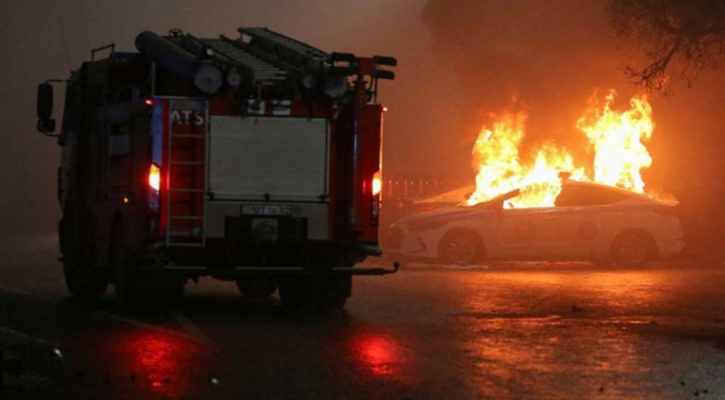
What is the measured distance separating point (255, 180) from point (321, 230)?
0.84 m

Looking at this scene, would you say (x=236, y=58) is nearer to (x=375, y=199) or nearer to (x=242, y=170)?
(x=242, y=170)

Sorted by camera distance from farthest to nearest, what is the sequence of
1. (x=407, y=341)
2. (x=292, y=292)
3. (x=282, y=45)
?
(x=292, y=292) < (x=282, y=45) < (x=407, y=341)

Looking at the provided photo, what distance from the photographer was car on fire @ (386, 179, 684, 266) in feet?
73.8

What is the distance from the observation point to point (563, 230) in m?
22.5

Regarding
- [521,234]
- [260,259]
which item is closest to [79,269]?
[260,259]

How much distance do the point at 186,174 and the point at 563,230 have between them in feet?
31.5

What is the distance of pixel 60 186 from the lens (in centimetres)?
1742

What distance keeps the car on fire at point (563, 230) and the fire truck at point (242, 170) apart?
757 centimetres

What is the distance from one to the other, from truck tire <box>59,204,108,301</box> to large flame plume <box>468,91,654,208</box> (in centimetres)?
1041

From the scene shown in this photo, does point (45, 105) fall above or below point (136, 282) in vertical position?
above

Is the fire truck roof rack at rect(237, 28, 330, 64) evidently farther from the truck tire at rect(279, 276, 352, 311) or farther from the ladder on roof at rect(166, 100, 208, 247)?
the truck tire at rect(279, 276, 352, 311)

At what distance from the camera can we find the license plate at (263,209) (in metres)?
14.3

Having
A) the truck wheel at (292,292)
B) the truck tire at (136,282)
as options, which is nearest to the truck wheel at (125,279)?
the truck tire at (136,282)

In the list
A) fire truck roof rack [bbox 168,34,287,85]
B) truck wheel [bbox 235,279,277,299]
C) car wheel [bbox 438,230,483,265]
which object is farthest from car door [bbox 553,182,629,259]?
fire truck roof rack [bbox 168,34,287,85]
